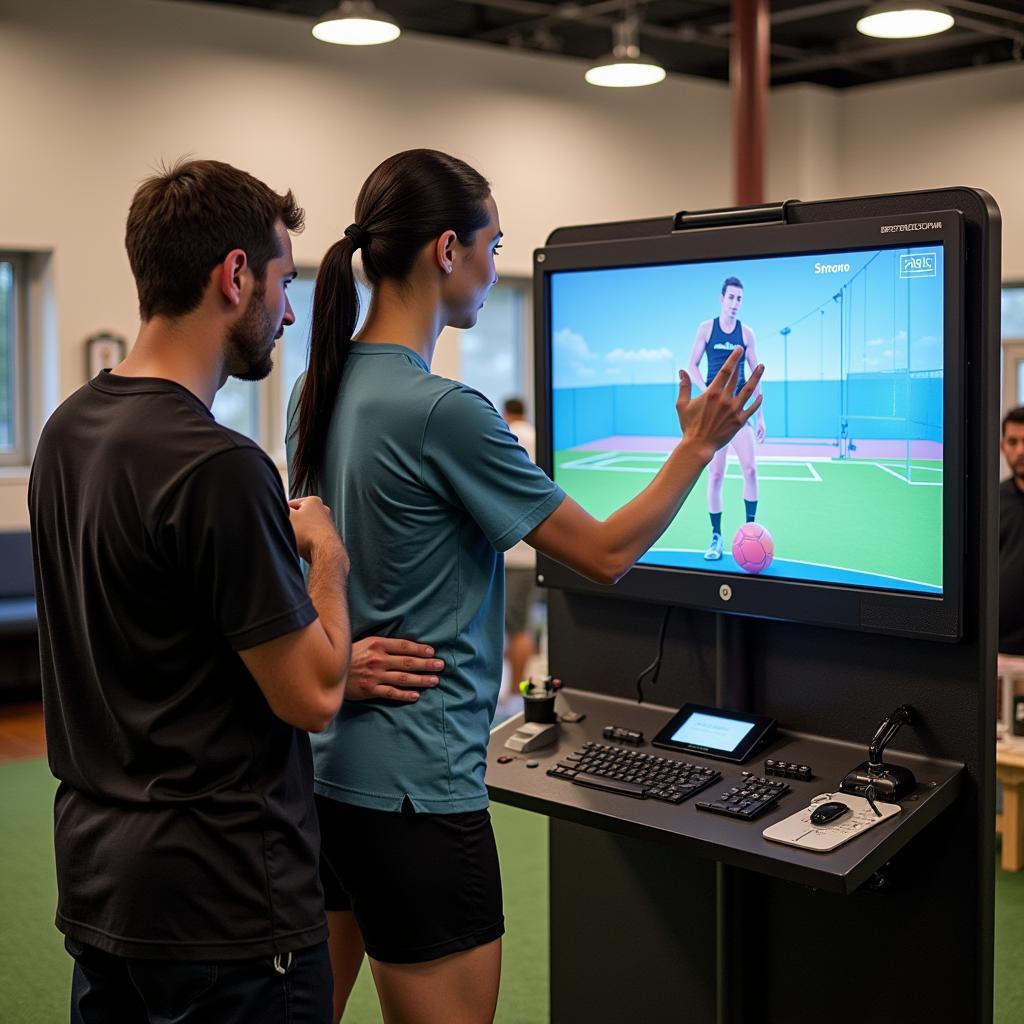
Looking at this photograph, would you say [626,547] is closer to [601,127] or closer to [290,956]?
[290,956]

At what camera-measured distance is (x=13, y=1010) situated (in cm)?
308

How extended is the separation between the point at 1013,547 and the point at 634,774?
2.93m

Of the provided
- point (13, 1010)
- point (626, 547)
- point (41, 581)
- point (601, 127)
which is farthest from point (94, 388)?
point (601, 127)

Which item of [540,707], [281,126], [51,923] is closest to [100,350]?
[281,126]

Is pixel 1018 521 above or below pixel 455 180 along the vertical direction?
below

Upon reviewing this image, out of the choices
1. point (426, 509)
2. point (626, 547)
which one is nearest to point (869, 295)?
point (626, 547)

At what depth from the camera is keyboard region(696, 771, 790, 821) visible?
191cm

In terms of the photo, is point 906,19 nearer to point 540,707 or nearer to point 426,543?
point 540,707

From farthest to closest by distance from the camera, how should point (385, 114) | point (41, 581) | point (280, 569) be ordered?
point (385, 114) < point (41, 581) < point (280, 569)

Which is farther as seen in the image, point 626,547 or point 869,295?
point 869,295

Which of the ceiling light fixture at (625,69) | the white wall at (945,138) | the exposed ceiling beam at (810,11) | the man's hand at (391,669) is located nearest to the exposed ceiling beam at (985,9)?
the exposed ceiling beam at (810,11)

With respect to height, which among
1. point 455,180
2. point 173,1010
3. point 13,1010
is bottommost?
point 13,1010

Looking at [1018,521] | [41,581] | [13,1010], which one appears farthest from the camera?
[1018,521]

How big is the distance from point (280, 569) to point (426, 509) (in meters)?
0.38
